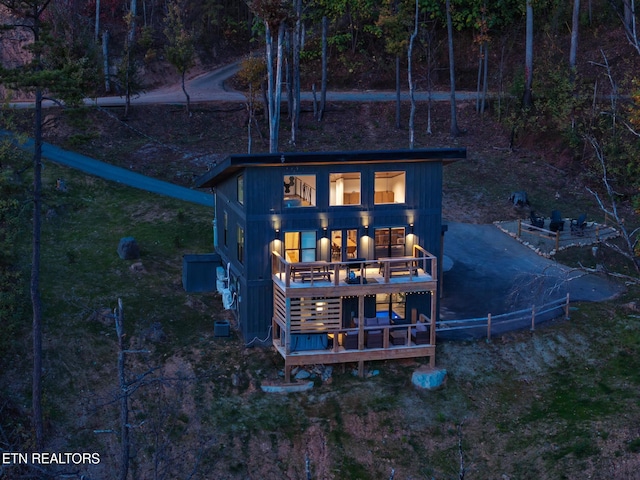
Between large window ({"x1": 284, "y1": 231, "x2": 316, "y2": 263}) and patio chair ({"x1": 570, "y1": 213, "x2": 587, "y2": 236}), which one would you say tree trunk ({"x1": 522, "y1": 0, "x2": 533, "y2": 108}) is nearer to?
patio chair ({"x1": 570, "y1": 213, "x2": 587, "y2": 236})

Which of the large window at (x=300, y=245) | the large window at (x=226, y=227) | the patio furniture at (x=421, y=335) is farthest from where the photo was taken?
the large window at (x=226, y=227)

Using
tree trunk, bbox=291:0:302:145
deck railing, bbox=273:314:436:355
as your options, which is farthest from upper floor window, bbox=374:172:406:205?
tree trunk, bbox=291:0:302:145

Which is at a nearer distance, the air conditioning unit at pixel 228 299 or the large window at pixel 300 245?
the large window at pixel 300 245

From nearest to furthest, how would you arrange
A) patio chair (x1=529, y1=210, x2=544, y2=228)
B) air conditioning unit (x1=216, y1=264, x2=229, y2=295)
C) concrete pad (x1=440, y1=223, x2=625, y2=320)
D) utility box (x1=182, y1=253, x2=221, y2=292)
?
concrete pad (x1=440, y1=223, x2=625, y2=320)
air conditioning unit (x1=216, y1=264, x2=229, y2=295)
utility box (x1=182, y1=253, x2=221, y2=292)
patio chair (x1=529, y1=210, x2=544, y2=228)

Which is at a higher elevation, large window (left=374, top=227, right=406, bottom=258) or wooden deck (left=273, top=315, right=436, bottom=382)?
large window (left=374, top=227, right=406, bottom=258)

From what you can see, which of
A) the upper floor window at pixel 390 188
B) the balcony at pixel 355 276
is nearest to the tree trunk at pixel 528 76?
the upper floor window at pixel 390 188

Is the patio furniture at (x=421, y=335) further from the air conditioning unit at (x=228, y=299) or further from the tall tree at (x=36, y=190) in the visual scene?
the tall tree at (x=36, y=190)
